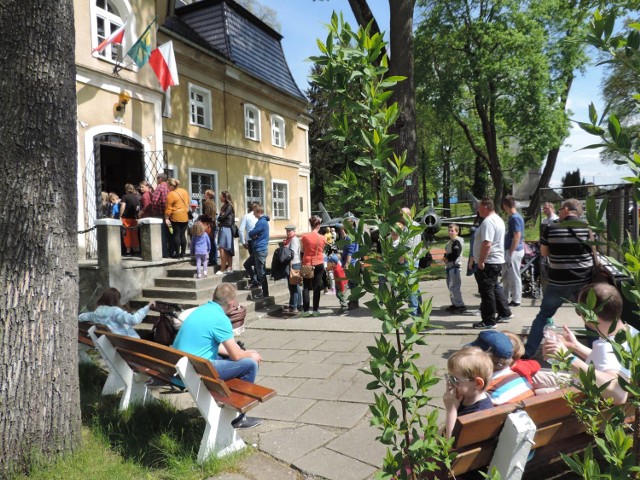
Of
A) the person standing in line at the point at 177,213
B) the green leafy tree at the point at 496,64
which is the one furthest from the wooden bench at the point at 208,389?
the green leafy tree at the point at 496,64

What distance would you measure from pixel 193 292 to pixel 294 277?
1888 mm

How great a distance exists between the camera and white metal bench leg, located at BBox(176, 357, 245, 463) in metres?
3.46

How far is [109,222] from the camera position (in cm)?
861

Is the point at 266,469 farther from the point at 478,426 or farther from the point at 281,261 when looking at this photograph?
the point at 281,261

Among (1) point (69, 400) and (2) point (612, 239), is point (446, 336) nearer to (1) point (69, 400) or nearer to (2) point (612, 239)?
(1) point (69, 400)

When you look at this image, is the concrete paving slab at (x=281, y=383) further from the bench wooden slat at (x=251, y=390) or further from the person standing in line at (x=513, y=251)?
the person standing in line at (x=513, y=251)

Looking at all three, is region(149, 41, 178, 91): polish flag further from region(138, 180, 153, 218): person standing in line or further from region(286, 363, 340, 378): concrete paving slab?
region(286, 363, 340, 378): concrete paving slab

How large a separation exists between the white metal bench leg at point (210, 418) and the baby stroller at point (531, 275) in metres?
7.06

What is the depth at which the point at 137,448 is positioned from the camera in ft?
12.0

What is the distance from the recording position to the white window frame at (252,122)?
1807 cm

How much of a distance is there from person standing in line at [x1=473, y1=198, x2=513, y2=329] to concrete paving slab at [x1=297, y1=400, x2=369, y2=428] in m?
2.91

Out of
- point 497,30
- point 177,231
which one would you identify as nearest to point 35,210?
point 177,231

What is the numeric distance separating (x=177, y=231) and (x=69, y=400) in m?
7.18

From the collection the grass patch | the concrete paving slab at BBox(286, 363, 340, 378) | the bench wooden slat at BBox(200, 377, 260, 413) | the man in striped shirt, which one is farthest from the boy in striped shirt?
the concrete paving slab at BBox(286, 363, 340, 378)
